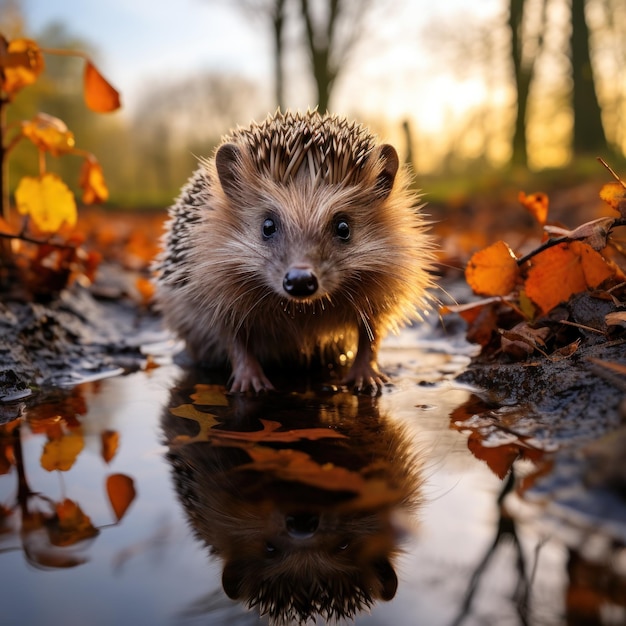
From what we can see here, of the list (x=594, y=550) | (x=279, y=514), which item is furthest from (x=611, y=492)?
(x=279, y=514)

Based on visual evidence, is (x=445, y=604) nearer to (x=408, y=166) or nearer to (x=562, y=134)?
(x=408, y=166)

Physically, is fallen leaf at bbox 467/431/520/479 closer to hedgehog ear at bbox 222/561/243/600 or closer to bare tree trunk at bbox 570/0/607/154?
hedgehog ear at bbox 222/561/243/600

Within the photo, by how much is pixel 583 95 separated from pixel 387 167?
14696 millimetres

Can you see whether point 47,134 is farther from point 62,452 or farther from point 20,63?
point 62,452

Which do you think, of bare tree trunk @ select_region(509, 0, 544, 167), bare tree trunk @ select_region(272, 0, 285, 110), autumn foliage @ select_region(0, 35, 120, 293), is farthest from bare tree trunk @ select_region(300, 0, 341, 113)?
autumn foliage @ select_region(0, 35, 120, 293)

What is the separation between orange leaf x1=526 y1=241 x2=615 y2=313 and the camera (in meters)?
2.56

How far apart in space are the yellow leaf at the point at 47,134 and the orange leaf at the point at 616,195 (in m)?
2.66

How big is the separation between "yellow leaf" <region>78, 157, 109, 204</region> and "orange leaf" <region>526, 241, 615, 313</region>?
2.41 m

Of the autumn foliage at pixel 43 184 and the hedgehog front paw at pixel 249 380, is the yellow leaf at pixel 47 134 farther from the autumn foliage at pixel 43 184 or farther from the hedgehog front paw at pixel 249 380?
the hedgehog front paw at pixel 249 380

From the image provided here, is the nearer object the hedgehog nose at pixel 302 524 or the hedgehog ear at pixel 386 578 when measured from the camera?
the hedgehog ear at pixel 386 578

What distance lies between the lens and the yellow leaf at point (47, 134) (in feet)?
Result: 11.4

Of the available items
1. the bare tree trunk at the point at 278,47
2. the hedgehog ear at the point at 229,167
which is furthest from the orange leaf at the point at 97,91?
the bare tree trunk at the point at 278,47

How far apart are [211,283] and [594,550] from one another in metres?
2.22

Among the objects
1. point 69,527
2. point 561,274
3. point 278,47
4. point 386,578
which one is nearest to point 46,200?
point 69,527
